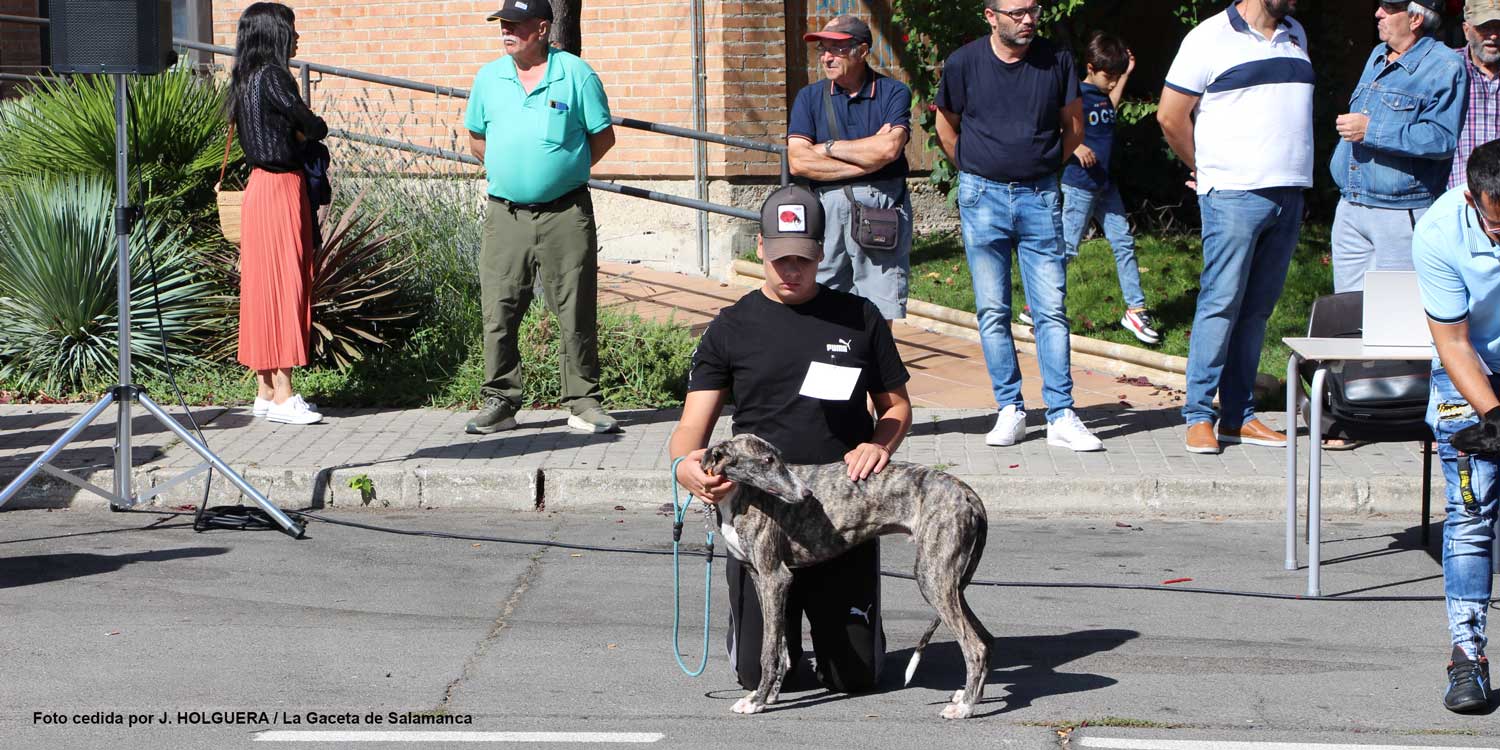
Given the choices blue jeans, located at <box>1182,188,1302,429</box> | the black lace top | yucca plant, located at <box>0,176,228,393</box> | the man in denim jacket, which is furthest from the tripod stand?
the man in denim jacket

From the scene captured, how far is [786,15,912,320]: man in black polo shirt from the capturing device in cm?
821

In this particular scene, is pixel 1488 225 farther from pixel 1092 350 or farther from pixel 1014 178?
pixel 1092 350

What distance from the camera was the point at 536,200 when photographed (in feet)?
28.0

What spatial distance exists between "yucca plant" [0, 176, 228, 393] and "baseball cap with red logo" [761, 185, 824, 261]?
19.6 ft

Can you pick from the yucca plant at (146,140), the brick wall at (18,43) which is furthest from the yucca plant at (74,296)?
the brick wall at (18,43)

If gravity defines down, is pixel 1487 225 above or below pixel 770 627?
above

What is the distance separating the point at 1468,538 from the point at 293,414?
236 inches

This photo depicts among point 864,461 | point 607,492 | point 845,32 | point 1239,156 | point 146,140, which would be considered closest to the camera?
point 864,461

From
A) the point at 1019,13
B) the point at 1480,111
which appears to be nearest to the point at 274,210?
the point at 1019,13

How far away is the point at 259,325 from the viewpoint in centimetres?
879

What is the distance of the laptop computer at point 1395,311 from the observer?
19.7 ft

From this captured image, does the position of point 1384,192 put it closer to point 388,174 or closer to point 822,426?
point 822,426

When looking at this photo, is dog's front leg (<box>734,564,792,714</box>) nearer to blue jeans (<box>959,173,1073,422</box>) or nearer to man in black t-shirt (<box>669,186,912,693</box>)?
man in black t-shirt (<box>669,186,912,693</box>)

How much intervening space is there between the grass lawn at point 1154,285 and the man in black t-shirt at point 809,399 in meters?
5.41
